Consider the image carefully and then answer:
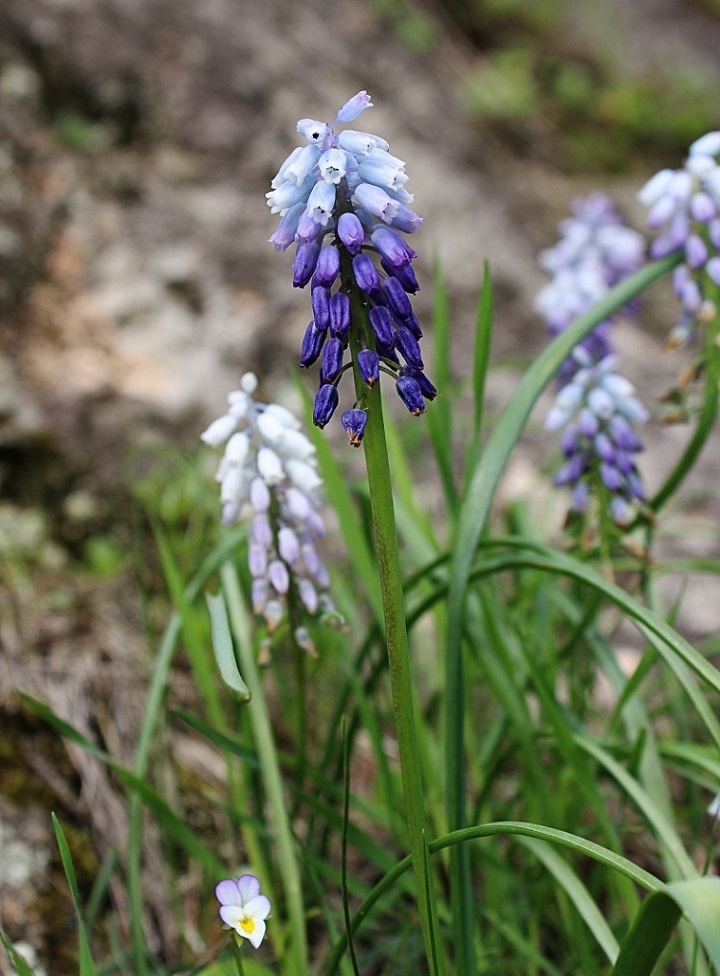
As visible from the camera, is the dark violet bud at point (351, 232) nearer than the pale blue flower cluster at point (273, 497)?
Yes

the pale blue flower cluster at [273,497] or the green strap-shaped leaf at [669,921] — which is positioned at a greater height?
the pale blue flower cluster at [273,497]

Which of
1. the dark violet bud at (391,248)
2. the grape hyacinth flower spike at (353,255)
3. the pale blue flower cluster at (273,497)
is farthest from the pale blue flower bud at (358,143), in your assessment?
the pale blue flower cluster at (273,497)

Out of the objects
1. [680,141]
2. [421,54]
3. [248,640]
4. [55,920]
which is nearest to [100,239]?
[248,640]

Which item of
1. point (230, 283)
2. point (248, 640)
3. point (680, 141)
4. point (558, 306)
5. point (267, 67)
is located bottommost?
point (248, 640)

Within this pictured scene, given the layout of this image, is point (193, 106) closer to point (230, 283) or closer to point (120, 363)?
point (230, 283)

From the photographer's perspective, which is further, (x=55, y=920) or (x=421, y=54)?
(x=421, y=54)

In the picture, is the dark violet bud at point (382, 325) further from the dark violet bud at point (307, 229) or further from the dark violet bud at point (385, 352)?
the dark violet bud at point (307, 229)

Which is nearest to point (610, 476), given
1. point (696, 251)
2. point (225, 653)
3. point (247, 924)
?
point (696, 251)
